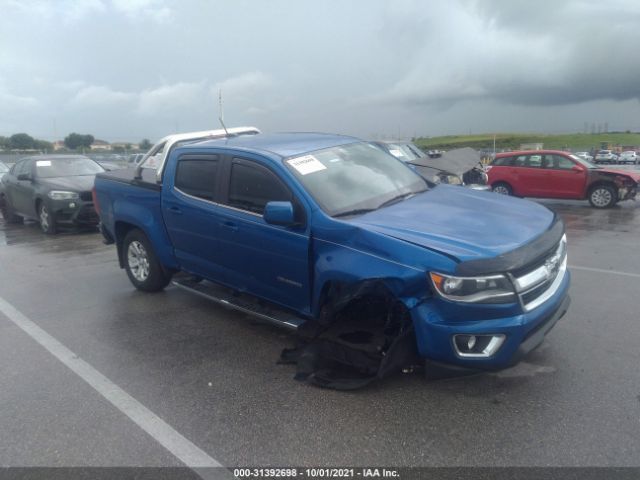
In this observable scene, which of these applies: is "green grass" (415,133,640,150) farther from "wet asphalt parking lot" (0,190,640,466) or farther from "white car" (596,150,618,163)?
"wet asphalt parking lot" (0,190,640,466)

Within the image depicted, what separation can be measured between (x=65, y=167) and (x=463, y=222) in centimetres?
1093

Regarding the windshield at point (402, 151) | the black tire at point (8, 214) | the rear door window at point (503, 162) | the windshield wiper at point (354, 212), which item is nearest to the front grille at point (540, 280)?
the windshield wiper at point (354, 212)

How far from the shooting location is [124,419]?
3750 millimetres

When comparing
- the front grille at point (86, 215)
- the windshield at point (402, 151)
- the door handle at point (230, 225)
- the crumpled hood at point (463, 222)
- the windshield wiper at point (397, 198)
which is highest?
the windshield at point (402, 151)

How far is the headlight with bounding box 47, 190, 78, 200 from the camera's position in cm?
1131

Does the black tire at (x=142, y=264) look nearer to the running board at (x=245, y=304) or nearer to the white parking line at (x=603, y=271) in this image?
the running board at (x=245, y=304)

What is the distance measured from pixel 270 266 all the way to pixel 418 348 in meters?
1.52

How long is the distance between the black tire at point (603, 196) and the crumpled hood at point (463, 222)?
35.4 ft

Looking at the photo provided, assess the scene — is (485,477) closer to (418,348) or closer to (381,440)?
(381,440)

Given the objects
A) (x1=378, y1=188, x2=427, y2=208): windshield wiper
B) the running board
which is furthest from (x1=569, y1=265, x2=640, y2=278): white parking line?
the running board

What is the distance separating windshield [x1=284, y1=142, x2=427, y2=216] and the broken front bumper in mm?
1191

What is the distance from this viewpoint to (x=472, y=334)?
11.7 ft

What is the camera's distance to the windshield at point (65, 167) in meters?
12.2

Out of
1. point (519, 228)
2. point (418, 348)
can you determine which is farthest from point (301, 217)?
point (519, 228)
